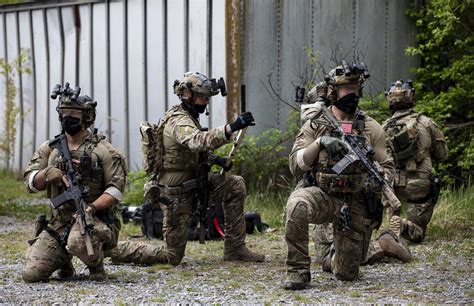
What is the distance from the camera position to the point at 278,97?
13.9m

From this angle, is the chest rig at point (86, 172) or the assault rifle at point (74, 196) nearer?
the assault rifle at point (74, 196)

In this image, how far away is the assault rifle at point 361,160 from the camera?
7840 millimetres

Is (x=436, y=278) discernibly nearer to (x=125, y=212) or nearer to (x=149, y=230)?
(x=149, y=230)

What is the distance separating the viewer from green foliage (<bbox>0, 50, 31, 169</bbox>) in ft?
61.0

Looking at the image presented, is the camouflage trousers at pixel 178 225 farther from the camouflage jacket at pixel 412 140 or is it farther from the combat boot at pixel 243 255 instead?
the camouflage jacket at pixel 412 140

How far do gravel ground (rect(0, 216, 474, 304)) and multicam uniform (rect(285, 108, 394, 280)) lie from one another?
259 millimetres

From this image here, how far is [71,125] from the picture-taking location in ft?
28.2

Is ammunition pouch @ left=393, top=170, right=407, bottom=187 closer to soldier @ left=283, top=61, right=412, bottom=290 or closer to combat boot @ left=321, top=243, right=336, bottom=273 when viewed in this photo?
combat boot @ left=321, top=243, right=336, bottom=273

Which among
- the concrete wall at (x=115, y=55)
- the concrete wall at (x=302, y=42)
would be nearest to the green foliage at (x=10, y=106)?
the concrete wall at (x=115, y=55)

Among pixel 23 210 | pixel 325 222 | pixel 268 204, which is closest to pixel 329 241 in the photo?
pixel 325 222

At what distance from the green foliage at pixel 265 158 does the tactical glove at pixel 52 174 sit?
5304 millimetres

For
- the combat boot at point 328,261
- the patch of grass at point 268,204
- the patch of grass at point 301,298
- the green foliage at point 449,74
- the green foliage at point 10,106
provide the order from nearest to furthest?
1. the patch of grass at point 301,298
2. the combat boot at point 328,261
3. the patch of grass at point 268,204
4. the green foliage at point 449,74
5. the green foliage at point 10,106

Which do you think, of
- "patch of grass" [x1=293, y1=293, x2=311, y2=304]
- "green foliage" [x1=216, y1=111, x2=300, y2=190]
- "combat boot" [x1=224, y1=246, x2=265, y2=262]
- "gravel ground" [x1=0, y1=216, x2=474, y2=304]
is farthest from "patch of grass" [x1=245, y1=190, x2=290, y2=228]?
"patch of grass" [x1=293, y1=293, x2=311, y2=304]

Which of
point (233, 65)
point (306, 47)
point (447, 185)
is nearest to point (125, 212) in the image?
point (233, 65)
